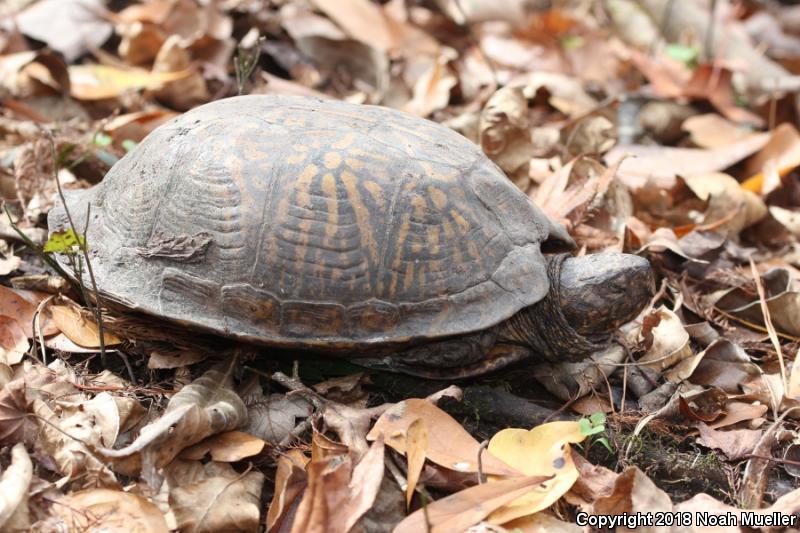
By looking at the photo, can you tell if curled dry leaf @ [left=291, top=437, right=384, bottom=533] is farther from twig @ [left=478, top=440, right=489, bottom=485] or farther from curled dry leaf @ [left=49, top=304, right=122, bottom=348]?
curled dry leaf @ [left=49, top=304, right=122, bottom=348]

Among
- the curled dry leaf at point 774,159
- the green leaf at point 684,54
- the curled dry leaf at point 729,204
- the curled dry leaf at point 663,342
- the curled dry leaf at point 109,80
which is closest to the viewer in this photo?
the curled dry leaf at point 663,342

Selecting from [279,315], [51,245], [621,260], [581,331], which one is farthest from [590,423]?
[51,245]

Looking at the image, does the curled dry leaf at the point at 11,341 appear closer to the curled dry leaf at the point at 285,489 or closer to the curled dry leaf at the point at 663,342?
the curled dry leaf at the point at 285,489

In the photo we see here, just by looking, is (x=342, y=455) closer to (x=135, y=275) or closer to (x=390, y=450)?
(x=390, y=450)

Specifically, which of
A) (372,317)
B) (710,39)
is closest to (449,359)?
(372,317)

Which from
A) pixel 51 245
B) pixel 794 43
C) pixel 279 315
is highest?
pixel 51 245

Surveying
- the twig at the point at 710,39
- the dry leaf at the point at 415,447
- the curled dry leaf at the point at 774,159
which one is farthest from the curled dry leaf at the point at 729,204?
the twig at the point at 710,39

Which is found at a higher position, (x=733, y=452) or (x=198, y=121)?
(x=198, y=121)

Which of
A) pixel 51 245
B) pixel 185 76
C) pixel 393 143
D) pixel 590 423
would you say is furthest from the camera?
pixel 185 76
